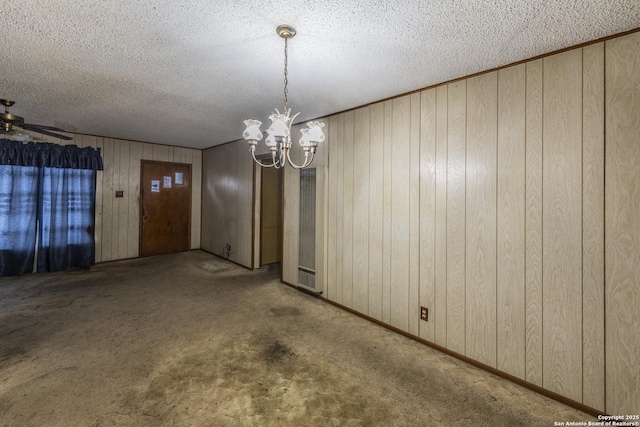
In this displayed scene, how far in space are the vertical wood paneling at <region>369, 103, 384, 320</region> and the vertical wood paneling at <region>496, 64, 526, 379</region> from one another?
3.61 feet

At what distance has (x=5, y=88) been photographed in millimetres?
2729

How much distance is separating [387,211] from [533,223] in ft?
4.06

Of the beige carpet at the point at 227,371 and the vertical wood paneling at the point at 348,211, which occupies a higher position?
the vertical wood paneling at the point at 348,211

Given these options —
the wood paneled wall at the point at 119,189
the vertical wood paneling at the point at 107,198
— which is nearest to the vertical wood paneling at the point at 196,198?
the wood paneled wall at the point at 119,189

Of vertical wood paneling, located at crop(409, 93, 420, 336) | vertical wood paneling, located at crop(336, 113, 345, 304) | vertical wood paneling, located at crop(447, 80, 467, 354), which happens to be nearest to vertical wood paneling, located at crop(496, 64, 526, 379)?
vertical wood paneling, located at crop(447, 80, 467, 354)

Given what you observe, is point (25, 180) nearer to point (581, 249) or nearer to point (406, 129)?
point (406, 129)

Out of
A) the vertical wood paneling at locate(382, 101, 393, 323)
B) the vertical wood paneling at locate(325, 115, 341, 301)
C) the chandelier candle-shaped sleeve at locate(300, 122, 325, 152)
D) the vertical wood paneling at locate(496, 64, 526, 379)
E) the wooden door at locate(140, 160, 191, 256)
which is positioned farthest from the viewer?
the wooden door at locate(140, 160, 191, 256)

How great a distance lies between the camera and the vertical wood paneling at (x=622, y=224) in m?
1.67

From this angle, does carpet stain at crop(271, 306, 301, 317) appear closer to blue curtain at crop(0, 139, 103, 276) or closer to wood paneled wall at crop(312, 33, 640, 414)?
wood paneled wall at crop(312, 33, 640, 414)

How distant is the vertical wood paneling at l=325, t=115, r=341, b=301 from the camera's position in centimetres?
342

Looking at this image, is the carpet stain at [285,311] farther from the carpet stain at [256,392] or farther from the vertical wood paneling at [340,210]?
the carpet stain at [256,392]

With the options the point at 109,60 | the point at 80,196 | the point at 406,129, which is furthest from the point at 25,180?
the point at 406,129

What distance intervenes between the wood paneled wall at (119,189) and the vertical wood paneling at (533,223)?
626 centimetres

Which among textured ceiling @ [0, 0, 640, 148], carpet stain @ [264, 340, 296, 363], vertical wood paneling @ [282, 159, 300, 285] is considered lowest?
carpet stain @ [264, 340, 296, 363]
